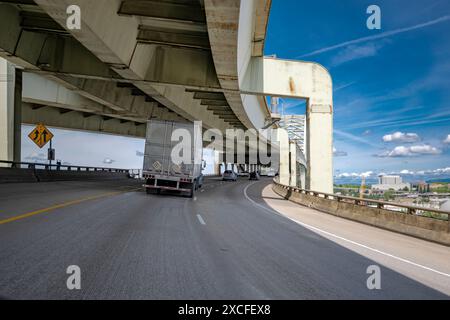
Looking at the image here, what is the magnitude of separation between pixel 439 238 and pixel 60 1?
41.3ft

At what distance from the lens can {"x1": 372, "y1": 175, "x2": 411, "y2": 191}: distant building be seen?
576 inches

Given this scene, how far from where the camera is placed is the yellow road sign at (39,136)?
23.0 metres

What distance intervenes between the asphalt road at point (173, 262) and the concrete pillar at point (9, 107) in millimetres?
13137

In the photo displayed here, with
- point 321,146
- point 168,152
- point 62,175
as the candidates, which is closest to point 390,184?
point 321,146

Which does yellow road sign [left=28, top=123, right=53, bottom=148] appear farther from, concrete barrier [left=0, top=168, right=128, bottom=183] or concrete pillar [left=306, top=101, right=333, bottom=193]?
concrete pillar [left=306, top=101, right=333, bottom=193]

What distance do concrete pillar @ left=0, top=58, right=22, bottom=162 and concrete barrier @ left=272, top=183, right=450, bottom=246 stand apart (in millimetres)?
17818

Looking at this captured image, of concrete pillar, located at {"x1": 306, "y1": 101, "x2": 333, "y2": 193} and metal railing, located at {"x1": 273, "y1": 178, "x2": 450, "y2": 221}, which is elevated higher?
concrete pillar, located at {"x1": 306, "y1": 101, "x2": 333, "y2": 193}

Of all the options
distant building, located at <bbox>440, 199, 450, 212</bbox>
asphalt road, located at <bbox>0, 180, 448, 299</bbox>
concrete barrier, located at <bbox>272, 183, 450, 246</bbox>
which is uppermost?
distant building, located at <bbox>440, 199, 450, 212</bbox>

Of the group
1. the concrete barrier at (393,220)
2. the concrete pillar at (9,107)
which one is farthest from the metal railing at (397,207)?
the concrete pillar at (9,107)

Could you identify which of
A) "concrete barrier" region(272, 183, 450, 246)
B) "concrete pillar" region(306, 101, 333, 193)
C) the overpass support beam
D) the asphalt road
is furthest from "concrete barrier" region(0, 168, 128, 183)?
"concrete barrier" region(272, 183, 450, 246)

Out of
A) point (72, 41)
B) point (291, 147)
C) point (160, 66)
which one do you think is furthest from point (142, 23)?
point (291, 147)

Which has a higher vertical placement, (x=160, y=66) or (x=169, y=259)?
(x=160, y=66)

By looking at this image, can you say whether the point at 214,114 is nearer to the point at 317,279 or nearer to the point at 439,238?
the point at 439,238
